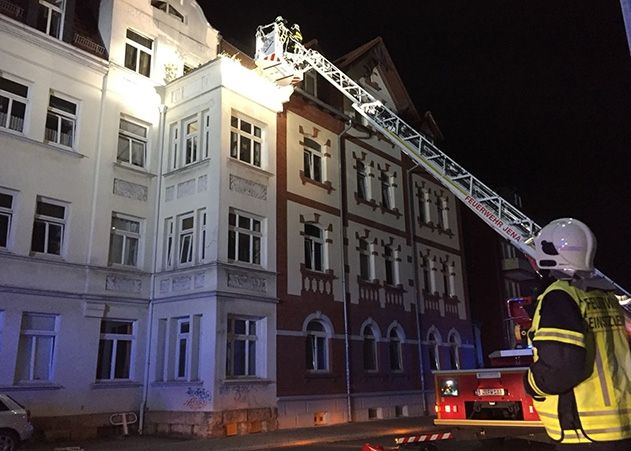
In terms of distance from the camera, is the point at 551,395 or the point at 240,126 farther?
the point at 240,126

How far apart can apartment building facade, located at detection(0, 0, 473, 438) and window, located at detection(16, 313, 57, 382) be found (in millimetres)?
37

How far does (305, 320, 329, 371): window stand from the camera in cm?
1875

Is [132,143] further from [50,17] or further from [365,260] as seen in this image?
[365,260]

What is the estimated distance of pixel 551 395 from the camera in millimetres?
3029

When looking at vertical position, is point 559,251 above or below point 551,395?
above

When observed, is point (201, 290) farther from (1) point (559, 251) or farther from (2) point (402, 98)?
(2) point (402, 98)

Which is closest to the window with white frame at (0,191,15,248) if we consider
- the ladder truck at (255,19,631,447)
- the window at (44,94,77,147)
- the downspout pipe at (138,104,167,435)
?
the window at (44,94,77,147)

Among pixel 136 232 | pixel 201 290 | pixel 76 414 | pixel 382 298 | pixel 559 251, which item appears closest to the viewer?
pixel 559 251

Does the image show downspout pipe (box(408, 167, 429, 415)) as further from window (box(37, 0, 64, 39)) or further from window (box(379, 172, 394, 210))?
window (box(37, 0, 64, 39))

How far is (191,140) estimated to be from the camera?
59.6ft

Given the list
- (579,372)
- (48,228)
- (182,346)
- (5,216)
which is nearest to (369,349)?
(182,346)

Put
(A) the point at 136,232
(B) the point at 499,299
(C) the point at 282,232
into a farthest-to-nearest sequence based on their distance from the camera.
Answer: (B) the point at 499,299
(C) the point at 282,232
(A) the point at 136,232

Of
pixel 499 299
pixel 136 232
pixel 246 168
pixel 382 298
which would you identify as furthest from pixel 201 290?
pixel 499 299

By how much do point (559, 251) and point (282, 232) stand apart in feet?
51.4
